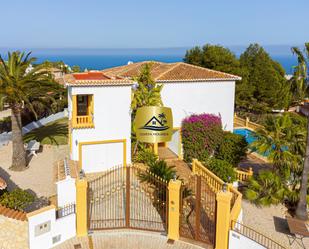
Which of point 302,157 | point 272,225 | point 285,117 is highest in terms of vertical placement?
point 285,117

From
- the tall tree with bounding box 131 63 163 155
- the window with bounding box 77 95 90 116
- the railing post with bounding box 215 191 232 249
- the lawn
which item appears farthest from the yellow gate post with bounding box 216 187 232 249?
the lawn

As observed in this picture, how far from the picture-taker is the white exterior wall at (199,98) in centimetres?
2702

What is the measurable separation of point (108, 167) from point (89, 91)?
578 cm

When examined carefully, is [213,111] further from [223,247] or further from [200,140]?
[223,247]

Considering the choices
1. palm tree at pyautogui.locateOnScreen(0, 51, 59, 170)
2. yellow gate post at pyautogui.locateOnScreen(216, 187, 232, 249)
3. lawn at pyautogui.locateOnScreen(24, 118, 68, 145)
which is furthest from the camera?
lawn at pyautogui.locateOnScreen(24, 118, 68, 145)

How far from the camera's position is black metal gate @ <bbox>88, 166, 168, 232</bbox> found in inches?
640

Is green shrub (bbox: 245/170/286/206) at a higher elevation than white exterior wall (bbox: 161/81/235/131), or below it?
below

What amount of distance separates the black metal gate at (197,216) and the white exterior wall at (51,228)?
5221 mm

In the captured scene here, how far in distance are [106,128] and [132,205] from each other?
24.6 ft

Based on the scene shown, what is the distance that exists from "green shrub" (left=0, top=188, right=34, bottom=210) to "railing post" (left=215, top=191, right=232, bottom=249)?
8.94 m

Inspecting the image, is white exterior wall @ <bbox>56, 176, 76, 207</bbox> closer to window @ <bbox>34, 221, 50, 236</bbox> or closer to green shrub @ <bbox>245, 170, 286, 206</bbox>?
window @ <bbox>34, 221, 50, 236</bbox>

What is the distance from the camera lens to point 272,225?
18.1 m

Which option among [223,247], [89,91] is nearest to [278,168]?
[223,247]

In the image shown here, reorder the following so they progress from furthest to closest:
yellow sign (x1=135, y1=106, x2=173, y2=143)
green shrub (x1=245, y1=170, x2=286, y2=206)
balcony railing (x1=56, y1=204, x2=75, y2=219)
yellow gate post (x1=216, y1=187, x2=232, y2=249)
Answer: yellow sign (x1=135, y1=106, x2=173, y2=143), green shrub (x1=245, y1=170, x2=286, y2=206), balcony railing (x1=56, y1=204, x2=75, y2=219), yellow gate post (x1=216, y1=187, x2=232, y2=249)
